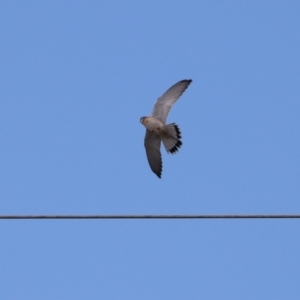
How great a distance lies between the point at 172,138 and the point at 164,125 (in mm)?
248

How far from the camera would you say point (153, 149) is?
1766 centimetres

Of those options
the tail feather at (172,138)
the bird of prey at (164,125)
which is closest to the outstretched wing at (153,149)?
the bird of prey at (164,125)

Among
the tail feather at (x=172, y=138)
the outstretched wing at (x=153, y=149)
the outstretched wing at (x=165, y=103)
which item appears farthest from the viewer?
the outstretched wing at (x=153, y=149)

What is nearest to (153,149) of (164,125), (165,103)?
(164,125)

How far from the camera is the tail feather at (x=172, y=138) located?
16781 mm

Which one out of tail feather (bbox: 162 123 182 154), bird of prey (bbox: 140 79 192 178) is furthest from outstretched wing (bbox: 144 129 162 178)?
tail feather (bbox: 162 123 182 154)

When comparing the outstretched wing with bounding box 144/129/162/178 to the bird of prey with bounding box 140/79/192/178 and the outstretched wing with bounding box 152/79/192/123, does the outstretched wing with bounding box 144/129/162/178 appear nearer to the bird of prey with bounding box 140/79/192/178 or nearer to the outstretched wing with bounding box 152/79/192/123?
the bird of prey with bounding box 140/79/192/178

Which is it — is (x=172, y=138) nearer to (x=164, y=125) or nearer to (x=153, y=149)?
(x=164, y=125)

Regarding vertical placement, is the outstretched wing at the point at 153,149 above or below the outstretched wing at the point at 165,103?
below

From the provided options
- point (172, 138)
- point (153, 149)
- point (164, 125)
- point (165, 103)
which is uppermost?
point (165, 103)

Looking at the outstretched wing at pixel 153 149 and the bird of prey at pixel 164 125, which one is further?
the outstretched wing at pixel 153 149

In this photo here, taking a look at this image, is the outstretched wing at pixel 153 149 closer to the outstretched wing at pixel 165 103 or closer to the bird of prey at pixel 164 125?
the bird of prey at pixel 164 125

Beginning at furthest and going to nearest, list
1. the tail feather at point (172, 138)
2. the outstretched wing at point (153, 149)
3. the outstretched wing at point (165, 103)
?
the outstretched wing at point (153, 149), the outstretched wing at point (165, 103), the tail feather at point (172, 138)

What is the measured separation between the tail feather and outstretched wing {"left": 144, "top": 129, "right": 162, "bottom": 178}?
0.43 meters
